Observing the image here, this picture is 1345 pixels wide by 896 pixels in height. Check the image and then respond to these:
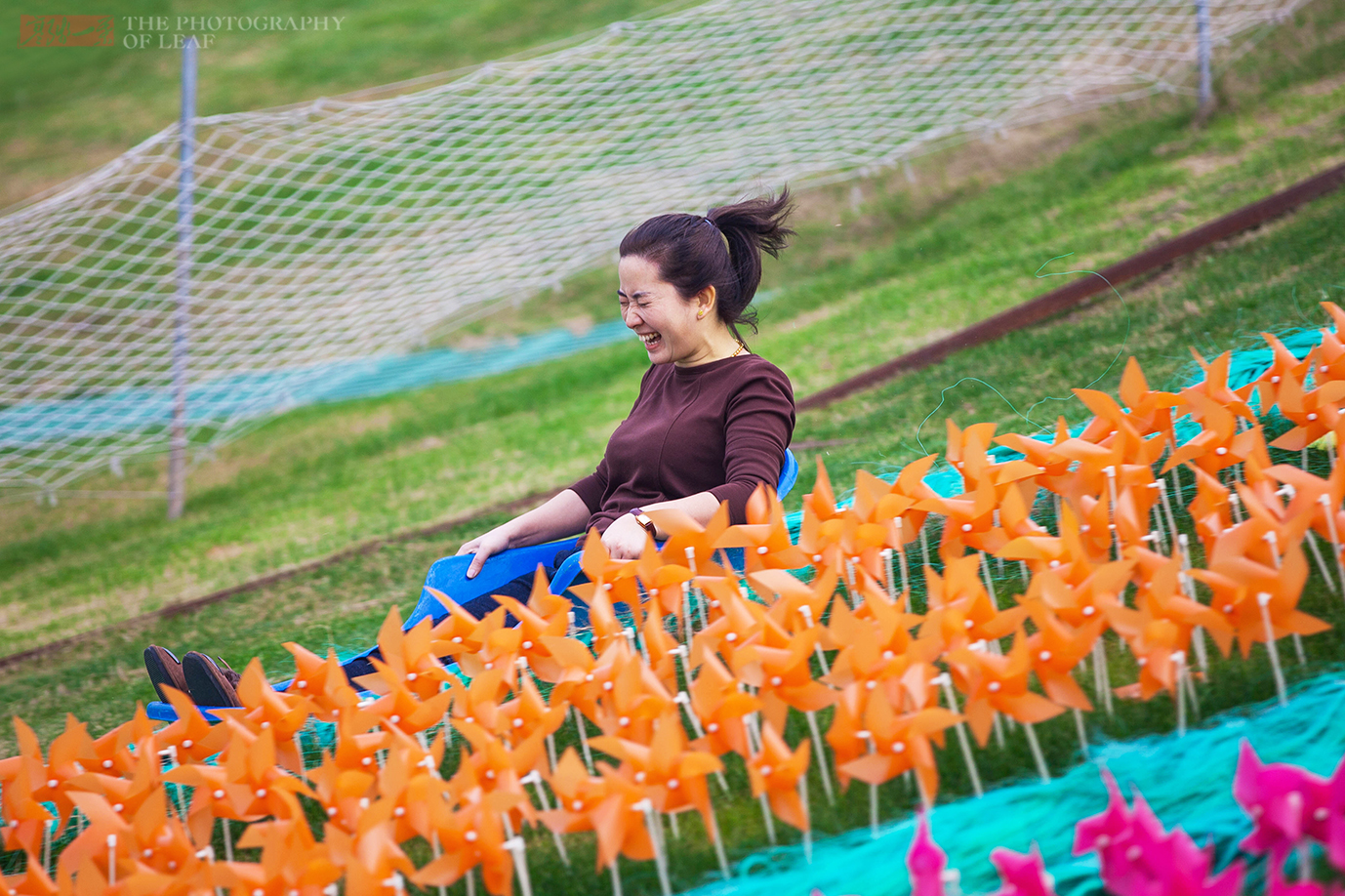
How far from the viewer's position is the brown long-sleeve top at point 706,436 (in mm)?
2250

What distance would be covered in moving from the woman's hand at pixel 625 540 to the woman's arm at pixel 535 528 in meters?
0.39

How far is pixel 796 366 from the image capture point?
5512 millimetres

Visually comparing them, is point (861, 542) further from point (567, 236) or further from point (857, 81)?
point (857, 81)

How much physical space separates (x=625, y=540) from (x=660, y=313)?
0.52 metres

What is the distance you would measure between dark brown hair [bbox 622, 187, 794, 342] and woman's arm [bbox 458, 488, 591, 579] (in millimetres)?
559

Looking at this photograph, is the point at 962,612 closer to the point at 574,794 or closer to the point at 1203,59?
the point at 574,794

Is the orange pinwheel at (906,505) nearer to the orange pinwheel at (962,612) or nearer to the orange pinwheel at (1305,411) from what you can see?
the orange pinwheel at (962,612)

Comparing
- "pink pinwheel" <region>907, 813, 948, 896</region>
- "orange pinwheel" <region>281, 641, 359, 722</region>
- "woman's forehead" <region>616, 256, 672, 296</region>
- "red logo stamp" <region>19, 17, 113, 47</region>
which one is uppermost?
"red logo stamp" <region>19, 17, 113, 47</region>

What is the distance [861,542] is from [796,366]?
3.52m

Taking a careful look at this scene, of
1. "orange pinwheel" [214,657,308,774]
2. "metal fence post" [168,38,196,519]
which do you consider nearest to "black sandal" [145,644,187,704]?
"orange pinwheel" [214,657,308,774]

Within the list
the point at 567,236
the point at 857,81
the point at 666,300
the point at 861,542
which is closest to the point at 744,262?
the point at 666,300

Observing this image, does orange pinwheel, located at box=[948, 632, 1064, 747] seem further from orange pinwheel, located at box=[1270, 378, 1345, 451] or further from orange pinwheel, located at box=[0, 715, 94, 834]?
orange pinwheel, located at box=[0, 715, 94, 834]

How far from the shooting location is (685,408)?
241cm

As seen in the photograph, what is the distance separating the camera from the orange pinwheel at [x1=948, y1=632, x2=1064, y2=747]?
5.16 ft
